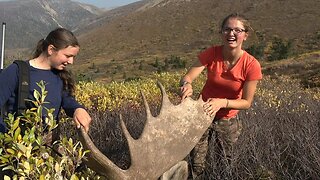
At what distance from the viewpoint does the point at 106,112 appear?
255 inches

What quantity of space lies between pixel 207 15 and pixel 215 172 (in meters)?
64.8

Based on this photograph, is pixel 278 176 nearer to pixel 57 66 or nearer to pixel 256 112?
pixel 57 66

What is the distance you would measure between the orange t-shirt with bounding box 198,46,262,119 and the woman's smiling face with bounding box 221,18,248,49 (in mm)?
130

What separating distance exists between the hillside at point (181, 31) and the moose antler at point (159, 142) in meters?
37.9

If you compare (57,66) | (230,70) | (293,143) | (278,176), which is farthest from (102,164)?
(293,143)

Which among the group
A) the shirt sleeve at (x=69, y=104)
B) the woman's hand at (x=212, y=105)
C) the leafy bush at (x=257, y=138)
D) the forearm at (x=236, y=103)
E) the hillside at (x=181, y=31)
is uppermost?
the shirt sleeve at (x=69, y=104)

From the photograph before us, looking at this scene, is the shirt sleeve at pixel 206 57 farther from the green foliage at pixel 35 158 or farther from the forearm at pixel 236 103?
the green foliage at pixel 35 158

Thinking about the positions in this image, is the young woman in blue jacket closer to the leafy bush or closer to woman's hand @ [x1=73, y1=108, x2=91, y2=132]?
woman's hand @ [x1=73, y1=108, x2=91, y2=132]

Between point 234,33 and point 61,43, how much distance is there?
1.21 metres

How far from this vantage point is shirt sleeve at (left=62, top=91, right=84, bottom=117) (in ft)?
9.71

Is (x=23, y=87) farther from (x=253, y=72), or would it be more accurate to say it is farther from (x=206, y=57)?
(x=253, y=72)

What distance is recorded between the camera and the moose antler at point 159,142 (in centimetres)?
217

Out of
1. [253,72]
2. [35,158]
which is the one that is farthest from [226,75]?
[35,158]

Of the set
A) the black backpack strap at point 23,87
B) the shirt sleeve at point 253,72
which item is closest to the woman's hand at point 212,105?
the shirt sleeve at point 253,72
